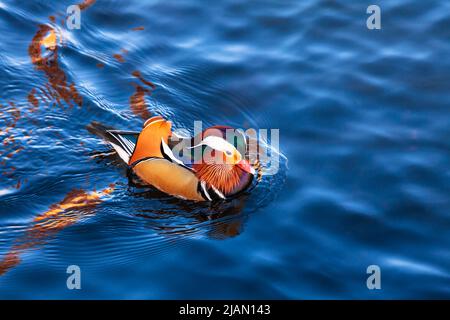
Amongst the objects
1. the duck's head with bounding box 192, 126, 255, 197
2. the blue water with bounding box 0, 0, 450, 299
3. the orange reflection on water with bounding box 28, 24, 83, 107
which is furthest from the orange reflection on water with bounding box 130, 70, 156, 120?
the duck's head with bounding box 192, 126, 255, 197

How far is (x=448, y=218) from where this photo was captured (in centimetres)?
748

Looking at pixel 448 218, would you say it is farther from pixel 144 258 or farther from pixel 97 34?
pixel 97 34

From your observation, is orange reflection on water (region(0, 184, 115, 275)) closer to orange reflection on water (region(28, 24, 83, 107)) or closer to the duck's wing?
the duck's wing

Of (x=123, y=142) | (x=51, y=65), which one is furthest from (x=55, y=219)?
(x=51, y=65)

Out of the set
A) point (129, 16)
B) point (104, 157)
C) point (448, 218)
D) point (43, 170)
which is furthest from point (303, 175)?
point (129, 16)

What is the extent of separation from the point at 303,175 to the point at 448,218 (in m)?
1.42

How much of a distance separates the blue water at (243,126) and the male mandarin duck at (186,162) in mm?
143

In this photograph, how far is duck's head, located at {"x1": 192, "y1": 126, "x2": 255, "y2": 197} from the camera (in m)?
8.11

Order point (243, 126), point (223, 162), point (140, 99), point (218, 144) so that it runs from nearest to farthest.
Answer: point (218, 144), point (223, 162), point (243, 126), point (140, 99)

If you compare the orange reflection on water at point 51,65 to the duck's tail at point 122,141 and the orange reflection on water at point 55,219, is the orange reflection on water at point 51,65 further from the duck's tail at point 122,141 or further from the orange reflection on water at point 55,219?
the orange reflection on water at point 55,219

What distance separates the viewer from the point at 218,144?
8117 millimetres

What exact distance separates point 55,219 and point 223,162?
Result: 1.71 metres

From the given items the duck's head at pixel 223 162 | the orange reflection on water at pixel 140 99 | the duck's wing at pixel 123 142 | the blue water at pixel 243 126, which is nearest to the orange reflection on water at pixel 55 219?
the blue water at pixel 243 126

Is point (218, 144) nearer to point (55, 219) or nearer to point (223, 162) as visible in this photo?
point (223, 162)
